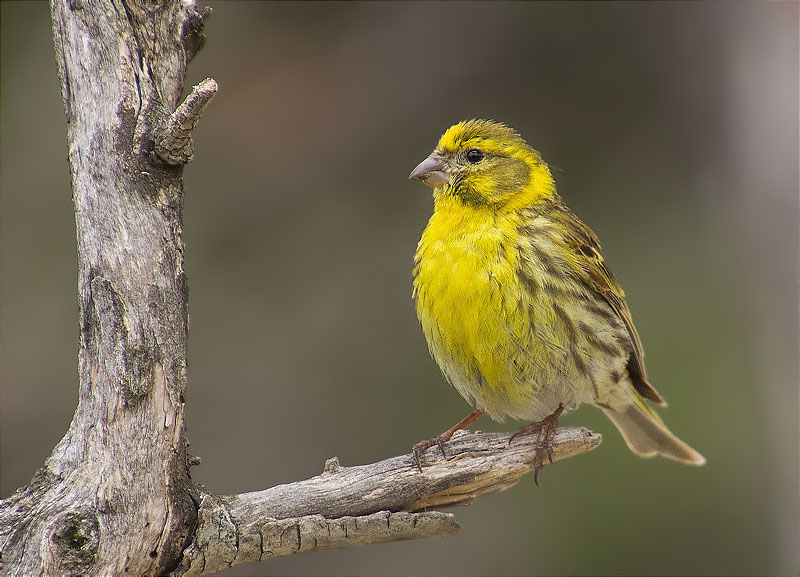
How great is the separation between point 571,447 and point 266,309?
3.85 m

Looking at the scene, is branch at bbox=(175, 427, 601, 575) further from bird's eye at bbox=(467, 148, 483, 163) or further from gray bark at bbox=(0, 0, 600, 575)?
bird's eye at bbox=(467, 148, 483, 163)

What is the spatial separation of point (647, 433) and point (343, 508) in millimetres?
2238

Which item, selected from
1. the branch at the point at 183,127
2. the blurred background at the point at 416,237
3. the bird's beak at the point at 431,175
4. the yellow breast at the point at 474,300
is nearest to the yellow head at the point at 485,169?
the bird's beak at the point at 431,175

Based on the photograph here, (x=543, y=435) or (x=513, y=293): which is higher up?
(x=513, y=293)

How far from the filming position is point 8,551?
3045 mm

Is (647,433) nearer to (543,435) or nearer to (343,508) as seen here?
(543,435)

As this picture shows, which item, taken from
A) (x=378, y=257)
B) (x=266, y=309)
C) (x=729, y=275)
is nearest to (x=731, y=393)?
(x=729, y=275)

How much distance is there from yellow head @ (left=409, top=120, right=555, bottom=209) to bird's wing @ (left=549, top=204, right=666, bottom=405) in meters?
0.21

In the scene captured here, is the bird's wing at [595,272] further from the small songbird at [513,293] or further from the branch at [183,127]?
the branch at [183,127]

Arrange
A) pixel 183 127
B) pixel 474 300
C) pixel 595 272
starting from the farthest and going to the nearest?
pixel 595 272 → pixel 474 300 → pixel 183 127

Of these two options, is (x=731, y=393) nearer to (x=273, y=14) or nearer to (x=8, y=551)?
(x=273, y=14)

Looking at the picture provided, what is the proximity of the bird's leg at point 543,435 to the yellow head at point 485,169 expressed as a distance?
1.04 meters

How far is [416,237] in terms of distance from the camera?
7.70 m

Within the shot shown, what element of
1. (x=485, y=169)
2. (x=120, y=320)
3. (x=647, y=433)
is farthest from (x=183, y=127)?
(x=647, y=433)
